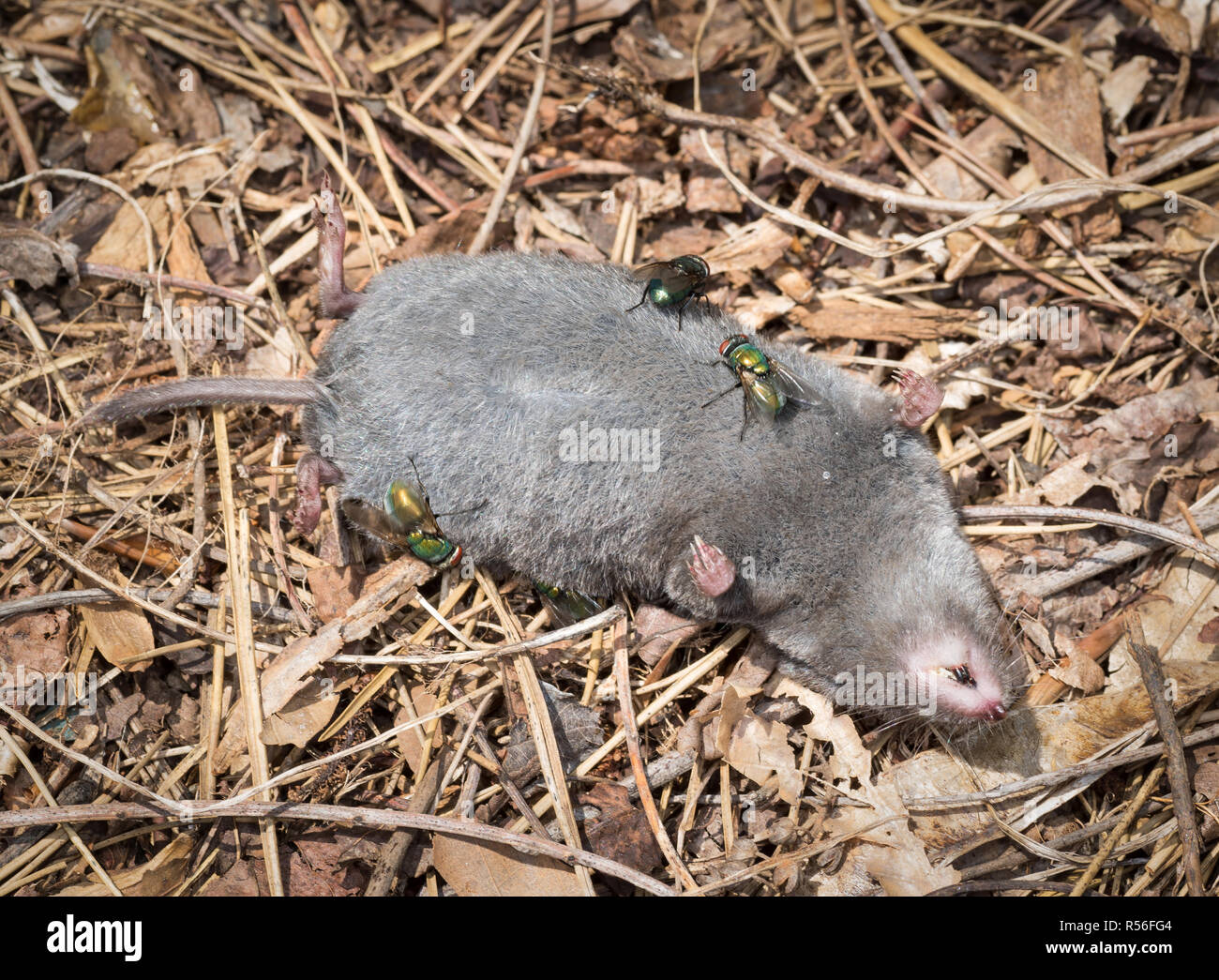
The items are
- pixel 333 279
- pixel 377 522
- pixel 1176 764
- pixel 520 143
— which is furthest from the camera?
pixel 520 143

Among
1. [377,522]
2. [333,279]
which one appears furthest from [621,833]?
[333,279]

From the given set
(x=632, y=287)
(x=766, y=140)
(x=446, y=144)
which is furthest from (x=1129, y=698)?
(x=446, y=144)

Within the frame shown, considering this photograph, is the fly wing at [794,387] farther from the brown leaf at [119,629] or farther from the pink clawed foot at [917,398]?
the brown leaf at [119,629]

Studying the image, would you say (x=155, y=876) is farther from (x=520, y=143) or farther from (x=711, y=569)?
(x=520, y=143)

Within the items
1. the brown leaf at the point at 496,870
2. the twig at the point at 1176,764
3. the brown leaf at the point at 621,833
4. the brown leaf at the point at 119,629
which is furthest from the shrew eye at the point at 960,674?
the brown leaf at the point at 119,629

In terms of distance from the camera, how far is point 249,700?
3820 millimetres

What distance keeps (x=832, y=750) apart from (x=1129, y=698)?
133 cm

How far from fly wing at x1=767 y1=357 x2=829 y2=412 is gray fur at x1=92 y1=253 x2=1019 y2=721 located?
66mm

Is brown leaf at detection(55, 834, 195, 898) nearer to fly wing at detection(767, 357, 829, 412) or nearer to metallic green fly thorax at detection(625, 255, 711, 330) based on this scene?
metallic green fly thorax at detection(625, 255, 711, 330)

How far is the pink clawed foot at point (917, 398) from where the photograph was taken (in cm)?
385

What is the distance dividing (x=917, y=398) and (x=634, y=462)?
4.30ft

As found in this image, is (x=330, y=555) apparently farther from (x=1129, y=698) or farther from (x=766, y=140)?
(x=1129, y=698)

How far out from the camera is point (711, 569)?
3543mm

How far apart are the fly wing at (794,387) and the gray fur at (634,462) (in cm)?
7
